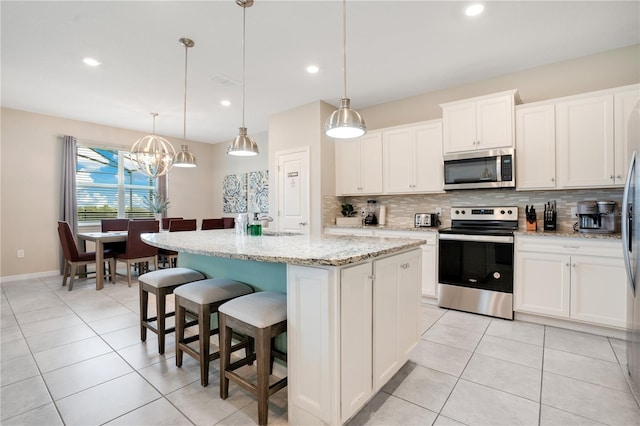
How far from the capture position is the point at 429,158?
383 cm

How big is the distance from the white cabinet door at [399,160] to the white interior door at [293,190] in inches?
47.0

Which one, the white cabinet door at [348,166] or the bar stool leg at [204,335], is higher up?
the white cabinet door at [348,166]

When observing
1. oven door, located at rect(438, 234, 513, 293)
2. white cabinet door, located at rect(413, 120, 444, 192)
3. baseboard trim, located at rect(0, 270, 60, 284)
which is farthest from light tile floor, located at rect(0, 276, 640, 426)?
baseboard trim, located at rect(0, 270, 60, 284)

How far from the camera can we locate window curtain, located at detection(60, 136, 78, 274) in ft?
16.8

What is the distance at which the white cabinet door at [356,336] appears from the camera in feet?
4.74

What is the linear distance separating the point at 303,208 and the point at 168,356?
2.77 metres

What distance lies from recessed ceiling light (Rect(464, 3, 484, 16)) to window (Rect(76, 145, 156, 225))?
584 cm

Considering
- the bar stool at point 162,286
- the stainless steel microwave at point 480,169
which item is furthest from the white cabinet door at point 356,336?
the stainless steel microwave at point 480,169

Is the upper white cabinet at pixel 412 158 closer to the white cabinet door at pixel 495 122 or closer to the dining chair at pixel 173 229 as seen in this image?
the white cabinet door at pixel 495 122

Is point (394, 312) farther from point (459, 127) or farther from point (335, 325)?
point (459, 127)

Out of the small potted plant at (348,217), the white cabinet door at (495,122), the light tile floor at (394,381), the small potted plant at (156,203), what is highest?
the white cabinet door at (495,122)

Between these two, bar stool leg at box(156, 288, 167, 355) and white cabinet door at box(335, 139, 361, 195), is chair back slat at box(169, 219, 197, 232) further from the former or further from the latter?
bar stool leg at box(156, 288, 167, 355)

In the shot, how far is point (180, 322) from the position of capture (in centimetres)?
211

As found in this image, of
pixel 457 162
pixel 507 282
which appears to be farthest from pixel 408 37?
pixel 507 282
